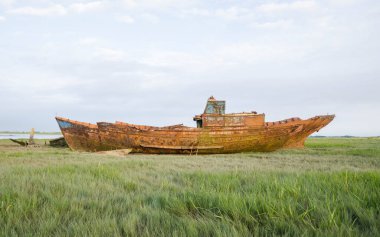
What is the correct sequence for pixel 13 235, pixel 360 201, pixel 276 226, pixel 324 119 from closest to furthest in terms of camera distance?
1. pixel 13 235
2. pixel 276 226
3. pixel 360 201
4. pixel 324 119

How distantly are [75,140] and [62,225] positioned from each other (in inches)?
576

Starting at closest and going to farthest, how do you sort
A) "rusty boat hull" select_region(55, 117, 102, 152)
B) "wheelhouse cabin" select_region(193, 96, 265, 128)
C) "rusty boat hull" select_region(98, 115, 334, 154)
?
"rusty boat hull" select_region(98, 115, 334, 154)
"rusty boat hull" select_region(55, 117, 102, 152)
"wheelhouse cabin" select_region(193, 96, 265, 128)

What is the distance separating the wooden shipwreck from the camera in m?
14.4

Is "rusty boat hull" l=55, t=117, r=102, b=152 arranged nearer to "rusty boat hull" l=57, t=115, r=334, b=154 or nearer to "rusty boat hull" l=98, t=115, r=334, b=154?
"rusty boat hull" l=57, t=115, r=334, b=154

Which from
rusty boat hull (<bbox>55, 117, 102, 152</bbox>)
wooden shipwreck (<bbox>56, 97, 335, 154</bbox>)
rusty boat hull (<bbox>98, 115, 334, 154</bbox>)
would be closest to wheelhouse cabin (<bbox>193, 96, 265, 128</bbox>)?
wooden shipwreck (<bbox>56, 97, 335, 154</bbox>)

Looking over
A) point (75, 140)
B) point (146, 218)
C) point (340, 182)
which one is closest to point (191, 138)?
point (75, 140)

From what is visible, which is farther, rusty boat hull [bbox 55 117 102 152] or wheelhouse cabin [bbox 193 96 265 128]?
wheelhouse cabin [bbox 193 96 265 128]

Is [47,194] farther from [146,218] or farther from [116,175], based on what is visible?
[116,175]

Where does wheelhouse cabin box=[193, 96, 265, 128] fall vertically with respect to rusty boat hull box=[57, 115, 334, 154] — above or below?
above

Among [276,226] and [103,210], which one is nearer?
[276,226]

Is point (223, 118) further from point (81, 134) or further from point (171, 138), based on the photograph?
point (81, 134)

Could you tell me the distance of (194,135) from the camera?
14.6m

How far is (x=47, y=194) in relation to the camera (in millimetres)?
2801

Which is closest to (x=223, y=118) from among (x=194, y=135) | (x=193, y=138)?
(x=194, y=135)
